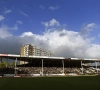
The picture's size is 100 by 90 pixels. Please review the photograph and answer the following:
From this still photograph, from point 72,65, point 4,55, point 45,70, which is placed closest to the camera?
point 4,55

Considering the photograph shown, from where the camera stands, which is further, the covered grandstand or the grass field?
the covered grandstand

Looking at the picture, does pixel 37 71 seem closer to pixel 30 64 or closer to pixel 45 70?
pixel 45 70

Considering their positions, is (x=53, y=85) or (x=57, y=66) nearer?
(x=53, y=85)

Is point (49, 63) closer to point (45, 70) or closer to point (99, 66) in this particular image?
point (45, 70)

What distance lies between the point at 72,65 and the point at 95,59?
20.8 m

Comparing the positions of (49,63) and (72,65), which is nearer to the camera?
(49,63)

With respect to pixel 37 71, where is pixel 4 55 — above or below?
above

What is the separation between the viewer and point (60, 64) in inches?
4427

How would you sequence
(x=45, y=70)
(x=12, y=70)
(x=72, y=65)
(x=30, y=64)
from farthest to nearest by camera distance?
1. (x=72, y=65)
2. (x=30, y=64)
3. (x=45, y=70)
4. (x=12, y=70)

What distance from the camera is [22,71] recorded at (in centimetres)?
8731

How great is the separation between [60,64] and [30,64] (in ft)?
62.0

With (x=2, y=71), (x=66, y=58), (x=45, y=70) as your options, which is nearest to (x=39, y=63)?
(x=45, y=70)

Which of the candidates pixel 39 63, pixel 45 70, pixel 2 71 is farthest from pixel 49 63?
pixel 2 71

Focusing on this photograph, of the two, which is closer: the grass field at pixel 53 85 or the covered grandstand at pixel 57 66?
the grass field at pixel 53 85
